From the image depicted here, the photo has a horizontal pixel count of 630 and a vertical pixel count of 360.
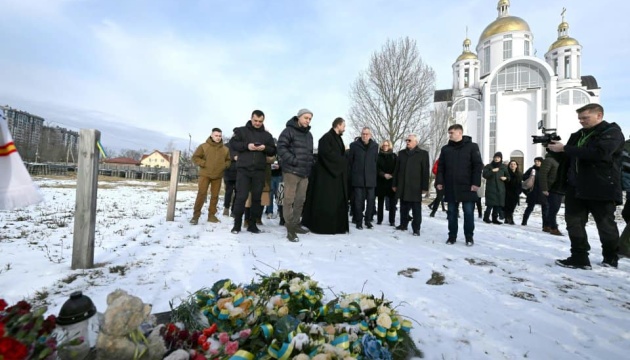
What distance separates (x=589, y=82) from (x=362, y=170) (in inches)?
2133

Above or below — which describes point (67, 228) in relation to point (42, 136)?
below

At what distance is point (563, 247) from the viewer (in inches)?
212

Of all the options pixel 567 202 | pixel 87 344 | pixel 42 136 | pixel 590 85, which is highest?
pixel 590 85

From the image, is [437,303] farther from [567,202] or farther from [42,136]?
[42,136]

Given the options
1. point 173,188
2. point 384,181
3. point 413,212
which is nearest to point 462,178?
point 413,212

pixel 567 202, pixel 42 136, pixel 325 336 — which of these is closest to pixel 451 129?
pixel 567 202

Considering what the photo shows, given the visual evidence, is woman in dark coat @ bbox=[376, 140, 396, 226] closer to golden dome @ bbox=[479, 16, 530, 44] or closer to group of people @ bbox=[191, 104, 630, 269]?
group of people @ bbox=[191, 104, 630, 269]

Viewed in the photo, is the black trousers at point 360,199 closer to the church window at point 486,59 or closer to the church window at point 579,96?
the church window at point 486,59

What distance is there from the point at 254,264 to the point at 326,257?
0.98 meters

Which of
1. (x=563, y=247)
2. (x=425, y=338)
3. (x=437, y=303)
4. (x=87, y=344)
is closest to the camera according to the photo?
(x=87, y=344)

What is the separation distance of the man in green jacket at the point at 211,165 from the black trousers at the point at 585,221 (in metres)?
5.88

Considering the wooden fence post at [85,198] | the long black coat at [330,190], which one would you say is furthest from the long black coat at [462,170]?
the wooden fence post at [85,198]

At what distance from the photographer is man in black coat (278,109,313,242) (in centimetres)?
517

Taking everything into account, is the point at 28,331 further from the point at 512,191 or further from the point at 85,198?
the point at 512,191
